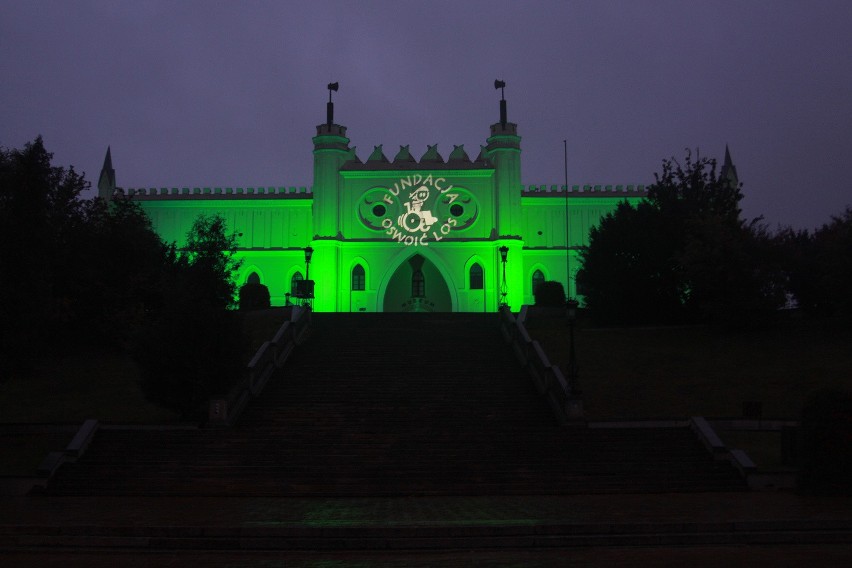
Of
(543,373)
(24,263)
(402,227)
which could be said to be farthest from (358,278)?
(24,263)

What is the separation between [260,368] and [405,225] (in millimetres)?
25550

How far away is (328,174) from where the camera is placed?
53.1 metres

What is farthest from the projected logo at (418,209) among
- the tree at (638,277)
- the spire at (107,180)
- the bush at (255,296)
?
the spire at (107,180)

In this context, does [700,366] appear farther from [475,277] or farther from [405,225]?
[405,225]

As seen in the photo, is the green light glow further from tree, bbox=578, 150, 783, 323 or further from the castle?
tree, bbox=578, 150, 783, 323

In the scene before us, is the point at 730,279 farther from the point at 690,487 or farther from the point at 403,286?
the point at 403,286

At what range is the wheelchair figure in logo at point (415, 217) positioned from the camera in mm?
52562

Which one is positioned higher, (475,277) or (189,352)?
(475,277)

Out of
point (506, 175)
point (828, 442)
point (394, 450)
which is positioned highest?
point (506, 175)

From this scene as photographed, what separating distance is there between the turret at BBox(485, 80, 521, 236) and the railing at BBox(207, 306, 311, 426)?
18989 mm

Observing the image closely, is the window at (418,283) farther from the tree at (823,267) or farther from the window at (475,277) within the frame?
the tree at (823,267)

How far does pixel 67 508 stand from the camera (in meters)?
16.4

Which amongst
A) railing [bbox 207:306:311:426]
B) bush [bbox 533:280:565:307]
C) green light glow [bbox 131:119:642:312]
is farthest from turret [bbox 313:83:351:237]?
railing [bbox 207:306:311:426]

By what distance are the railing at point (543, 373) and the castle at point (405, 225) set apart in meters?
16.0
